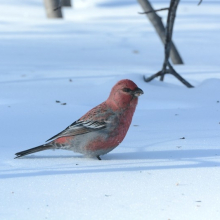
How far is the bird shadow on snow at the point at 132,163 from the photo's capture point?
3812 mm

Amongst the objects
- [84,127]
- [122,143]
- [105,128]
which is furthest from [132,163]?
[122,143]

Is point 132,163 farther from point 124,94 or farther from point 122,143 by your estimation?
point 122,143

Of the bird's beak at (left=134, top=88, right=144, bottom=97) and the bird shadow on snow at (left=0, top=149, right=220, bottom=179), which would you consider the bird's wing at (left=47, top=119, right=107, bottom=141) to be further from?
the bird's beak at (left=134, top=88, right=144, bottom=97)

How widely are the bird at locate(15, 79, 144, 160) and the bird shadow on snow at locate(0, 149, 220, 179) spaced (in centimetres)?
9

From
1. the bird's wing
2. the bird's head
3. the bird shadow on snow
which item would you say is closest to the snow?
the bird shadow on snow

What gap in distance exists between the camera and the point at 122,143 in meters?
4.68

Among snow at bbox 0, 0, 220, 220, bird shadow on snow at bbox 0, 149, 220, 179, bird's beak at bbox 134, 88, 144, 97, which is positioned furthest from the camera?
bird's beak at bbox 134, 88, 144, 97

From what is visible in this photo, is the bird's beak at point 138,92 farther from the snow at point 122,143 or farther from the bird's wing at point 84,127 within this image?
the snow at point 122,143

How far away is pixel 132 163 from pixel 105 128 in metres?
0.30

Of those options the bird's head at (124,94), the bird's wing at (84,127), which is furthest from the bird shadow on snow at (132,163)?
the bird's head at (124,94)

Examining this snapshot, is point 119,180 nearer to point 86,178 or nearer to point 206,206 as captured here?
point 86,178

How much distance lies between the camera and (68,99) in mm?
6281

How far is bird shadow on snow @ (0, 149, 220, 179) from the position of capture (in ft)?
12.5

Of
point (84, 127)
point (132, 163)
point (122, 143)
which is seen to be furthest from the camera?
point (122, 143)
